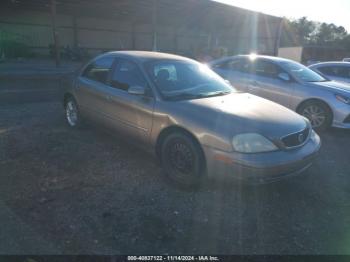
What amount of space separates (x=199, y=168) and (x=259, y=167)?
68cm

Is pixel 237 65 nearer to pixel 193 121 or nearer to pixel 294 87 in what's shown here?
pixel 294 87

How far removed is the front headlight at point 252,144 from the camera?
3.08 metres

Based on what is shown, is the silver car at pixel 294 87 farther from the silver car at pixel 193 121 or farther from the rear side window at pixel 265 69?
the silver car at pixel 193 121

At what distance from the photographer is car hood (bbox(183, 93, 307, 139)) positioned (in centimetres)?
322

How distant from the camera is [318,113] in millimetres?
6125

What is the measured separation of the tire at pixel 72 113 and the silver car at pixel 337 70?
6968mm

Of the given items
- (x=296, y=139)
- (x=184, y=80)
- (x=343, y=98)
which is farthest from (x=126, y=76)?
(x=343, y=98)

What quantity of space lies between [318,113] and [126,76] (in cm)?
415

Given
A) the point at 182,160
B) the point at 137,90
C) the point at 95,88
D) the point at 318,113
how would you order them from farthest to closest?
the point at 318,113 → the point at 95,88 → the point at 137,90 → the point at 182,160

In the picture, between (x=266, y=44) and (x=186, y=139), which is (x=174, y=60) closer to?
(x=186, y=139)

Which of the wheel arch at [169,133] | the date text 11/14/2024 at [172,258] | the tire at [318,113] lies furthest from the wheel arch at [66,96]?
the tire at [318,113]

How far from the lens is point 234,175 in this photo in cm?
310

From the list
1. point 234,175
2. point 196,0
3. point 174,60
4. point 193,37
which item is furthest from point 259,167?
point 193,37

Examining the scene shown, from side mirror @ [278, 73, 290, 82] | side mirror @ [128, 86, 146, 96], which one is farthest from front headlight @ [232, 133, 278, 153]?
side mirror @ [278, 73, 290, 82]
